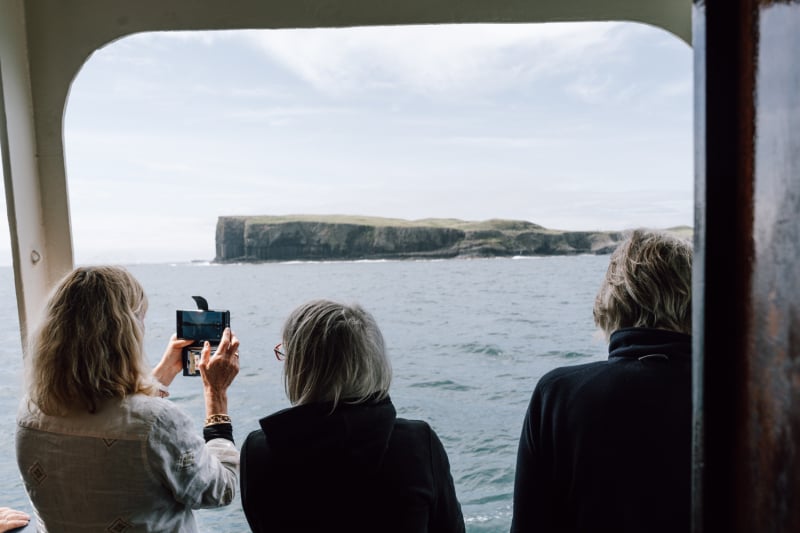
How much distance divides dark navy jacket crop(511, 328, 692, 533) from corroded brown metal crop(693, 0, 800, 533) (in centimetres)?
64

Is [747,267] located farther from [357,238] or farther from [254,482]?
[357,238]

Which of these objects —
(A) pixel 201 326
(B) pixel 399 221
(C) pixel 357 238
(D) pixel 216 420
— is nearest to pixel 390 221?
(B) pixel 399 221

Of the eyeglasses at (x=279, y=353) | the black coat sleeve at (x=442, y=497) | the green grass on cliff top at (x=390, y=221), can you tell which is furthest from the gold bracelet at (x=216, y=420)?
the green grass on cliff top at (x=390, y=221)

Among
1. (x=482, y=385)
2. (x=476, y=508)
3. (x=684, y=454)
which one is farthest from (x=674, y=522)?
(x=482, y=385)

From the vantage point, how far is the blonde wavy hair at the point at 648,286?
1.08 m

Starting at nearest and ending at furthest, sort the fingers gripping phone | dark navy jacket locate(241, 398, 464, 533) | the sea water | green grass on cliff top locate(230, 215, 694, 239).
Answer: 1. dark navy jacket locate(241, 398, 464, 533)
2. the fingers gripping phone
3. the sea water
4. green grass on cliff top locate(230, 215, 694, 239)

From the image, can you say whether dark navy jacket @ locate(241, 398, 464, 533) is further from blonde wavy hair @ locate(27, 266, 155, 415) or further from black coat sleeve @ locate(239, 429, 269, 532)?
blonde wavy hair @ locate(27, 266, 155, 415)

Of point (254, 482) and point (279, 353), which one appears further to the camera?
point (279, 353)

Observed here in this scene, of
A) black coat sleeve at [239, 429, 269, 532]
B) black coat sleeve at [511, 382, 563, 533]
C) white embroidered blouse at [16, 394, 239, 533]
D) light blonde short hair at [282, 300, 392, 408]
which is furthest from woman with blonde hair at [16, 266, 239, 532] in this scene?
black coat sleeve at [511, 382, 563, 533]

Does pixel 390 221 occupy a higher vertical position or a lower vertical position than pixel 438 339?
higher

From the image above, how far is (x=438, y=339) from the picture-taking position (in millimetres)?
15484

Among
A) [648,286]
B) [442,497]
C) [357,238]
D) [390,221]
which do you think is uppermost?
[390,221]

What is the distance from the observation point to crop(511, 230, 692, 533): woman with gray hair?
1.00 meters

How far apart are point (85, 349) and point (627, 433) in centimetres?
98
